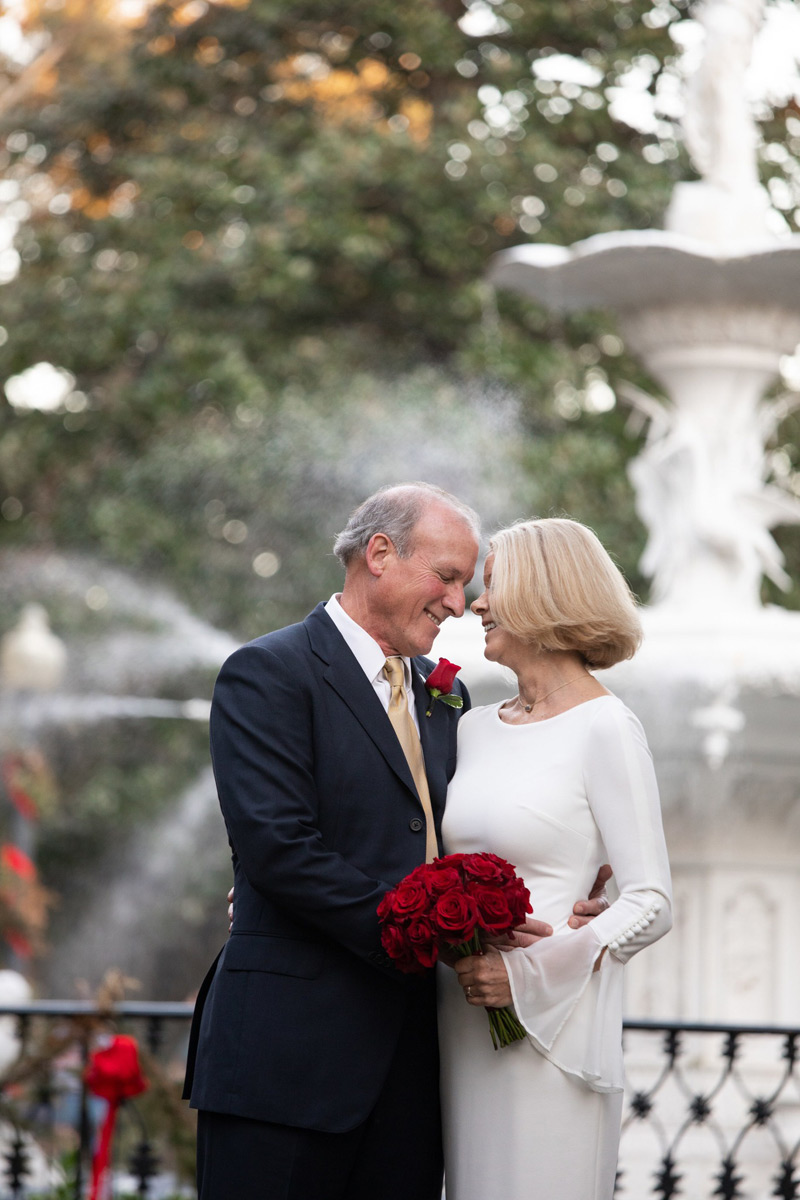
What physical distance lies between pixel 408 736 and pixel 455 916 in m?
0.61

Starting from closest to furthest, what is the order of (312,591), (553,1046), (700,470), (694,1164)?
(553,1046), (694,1164), (700,470), (312,591)

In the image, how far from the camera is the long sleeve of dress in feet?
10.0

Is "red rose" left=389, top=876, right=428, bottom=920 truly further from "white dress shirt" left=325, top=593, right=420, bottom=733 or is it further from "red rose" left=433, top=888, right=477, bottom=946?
"white dress shirt" left=325, top=593, right=420, bottom=733

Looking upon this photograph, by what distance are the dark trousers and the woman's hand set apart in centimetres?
29

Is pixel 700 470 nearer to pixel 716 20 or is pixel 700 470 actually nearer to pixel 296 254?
pixel 716 20

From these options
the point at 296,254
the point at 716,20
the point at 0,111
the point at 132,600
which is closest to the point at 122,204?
the point at 0,111

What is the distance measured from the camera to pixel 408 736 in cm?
340

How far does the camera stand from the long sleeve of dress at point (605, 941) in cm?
305

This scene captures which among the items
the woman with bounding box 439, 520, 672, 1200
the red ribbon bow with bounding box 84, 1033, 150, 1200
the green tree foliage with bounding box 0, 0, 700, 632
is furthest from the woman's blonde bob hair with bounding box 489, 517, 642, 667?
the green tree foliage with bounding box 0, 0, 700, 632

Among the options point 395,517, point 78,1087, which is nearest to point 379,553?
point 395,517

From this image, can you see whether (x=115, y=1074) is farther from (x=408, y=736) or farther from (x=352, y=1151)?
(x=408, y=736)

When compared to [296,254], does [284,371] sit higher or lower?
lower

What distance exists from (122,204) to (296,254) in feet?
7.98

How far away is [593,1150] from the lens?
10.2ft
